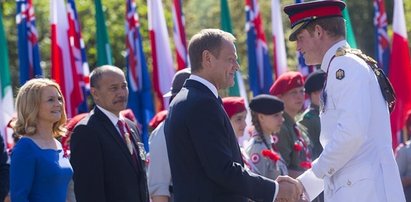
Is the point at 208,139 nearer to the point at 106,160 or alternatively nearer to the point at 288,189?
the point at 288,189

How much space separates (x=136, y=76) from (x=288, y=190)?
7.00 m

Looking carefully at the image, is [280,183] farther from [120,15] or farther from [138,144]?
[120,15]

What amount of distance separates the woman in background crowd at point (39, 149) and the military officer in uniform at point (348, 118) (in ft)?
6.15

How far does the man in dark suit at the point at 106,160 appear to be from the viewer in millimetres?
7302

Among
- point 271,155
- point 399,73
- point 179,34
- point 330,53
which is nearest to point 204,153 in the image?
point 330,53

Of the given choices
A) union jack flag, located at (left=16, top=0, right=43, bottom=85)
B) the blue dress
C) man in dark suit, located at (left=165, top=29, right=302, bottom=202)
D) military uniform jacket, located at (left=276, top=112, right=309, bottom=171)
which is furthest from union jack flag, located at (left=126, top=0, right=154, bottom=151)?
man in dark suit, located at (left=165, top=29, right=302, bottom=202)

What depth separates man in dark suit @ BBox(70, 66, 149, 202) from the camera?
287 inches

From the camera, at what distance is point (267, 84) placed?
45.4 ft

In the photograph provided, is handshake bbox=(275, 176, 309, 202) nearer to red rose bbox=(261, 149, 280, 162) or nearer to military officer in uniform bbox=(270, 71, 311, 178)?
red rose bbox=(261, 149, 280, 162)

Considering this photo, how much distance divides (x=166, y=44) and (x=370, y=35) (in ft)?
54.6

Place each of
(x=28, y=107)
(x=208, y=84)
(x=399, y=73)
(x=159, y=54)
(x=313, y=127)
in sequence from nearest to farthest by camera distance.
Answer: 1. (x=208, y=84)
2. (x=28, y=107)
3. (x=313, y=127)
4. (x=159, y=54)
5. (x=399, y=73)

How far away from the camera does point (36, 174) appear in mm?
7047

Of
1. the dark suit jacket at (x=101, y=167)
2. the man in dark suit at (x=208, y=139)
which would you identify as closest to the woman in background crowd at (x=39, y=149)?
the dark suit jacket at (x=101, y=167)

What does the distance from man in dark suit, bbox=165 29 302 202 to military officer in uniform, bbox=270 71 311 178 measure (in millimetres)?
2844
